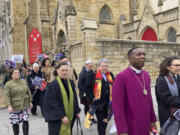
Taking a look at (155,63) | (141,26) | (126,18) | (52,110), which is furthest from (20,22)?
(52,110)

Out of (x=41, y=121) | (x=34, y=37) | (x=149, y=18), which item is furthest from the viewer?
(x=149, y=18)

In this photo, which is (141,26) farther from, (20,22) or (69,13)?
(20,22)

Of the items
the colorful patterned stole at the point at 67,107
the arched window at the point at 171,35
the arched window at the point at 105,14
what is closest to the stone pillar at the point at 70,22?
the arched window at the point at 105,14

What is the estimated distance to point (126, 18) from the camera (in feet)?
71.7

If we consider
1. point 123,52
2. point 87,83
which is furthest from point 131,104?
point 123,52

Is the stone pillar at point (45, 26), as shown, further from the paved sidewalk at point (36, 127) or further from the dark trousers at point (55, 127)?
the dark trousers at point (55, 127)

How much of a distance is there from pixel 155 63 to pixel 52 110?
10.9 metres

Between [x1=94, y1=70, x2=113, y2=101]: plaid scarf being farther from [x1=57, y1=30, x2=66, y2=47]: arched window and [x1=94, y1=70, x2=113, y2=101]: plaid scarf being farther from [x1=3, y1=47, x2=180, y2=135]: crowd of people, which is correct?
[x1=57, y1=30, x2=66, y2=47]: arched window

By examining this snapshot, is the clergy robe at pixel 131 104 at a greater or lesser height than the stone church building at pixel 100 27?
lesser

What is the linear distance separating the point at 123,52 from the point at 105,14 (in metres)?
10.4

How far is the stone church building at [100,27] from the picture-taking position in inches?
448

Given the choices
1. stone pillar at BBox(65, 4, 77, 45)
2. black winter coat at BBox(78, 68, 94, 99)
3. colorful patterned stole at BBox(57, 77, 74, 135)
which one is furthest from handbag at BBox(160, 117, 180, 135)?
stone pillar at BBox(65, 4, 77, 45)

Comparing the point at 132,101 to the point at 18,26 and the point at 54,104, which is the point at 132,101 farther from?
the point at 18,26

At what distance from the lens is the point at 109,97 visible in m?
4.17
